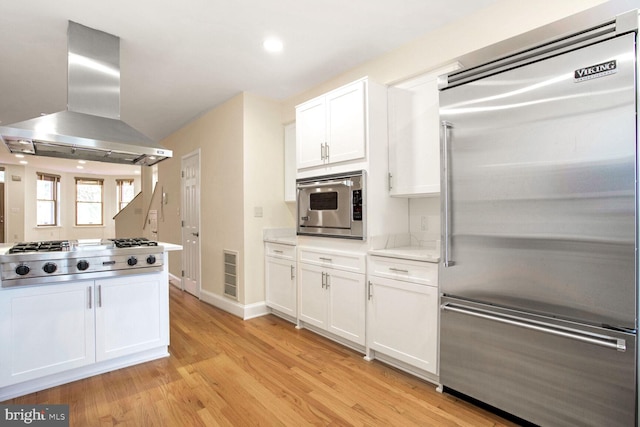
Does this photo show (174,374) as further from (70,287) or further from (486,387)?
(486,387)

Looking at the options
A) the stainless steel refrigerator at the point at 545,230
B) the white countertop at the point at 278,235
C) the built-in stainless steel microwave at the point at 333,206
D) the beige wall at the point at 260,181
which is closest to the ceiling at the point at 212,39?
the beige wall at the point at 260,181

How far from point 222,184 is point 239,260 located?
3.47 feet

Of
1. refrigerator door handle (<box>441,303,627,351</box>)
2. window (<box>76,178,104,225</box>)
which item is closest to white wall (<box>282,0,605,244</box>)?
refrigerator door handle (<box>441,303,627,351</box>)

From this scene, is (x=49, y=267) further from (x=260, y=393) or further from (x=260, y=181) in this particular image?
(x=260, y=181)

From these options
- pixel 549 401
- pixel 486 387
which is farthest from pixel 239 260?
pixel 549 401

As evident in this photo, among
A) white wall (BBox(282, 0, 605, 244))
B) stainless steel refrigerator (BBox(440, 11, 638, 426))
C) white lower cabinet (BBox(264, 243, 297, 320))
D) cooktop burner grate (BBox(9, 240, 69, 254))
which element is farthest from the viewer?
white lower cabinet (BBox(264, 243, 297, 320))

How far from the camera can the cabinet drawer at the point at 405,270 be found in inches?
86.8

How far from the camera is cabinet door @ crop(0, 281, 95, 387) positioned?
82.0 inches

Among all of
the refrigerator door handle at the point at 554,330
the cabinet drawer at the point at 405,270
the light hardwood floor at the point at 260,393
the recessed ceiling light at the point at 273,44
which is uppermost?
the recessed ceiling light at the point at 273,44

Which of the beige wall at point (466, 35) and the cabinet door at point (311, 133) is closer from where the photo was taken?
the beige wall at point (466, 35)

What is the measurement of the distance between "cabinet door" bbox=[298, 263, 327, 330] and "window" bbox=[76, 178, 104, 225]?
36.0 feet

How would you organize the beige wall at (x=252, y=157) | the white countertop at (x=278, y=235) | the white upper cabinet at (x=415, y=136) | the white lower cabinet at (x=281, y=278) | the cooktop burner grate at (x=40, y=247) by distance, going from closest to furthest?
the cooktop burner grate at (x=40, y=247) → the white upper cabinet at (x=415, y=136) → the beige wall at (x=252, y=157) → the white lower cabinet at (x=281, y=278) → the white countertop at (x=278, y=235)

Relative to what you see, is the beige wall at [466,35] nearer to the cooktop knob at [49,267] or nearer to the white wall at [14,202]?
the cooktop knob at [49,267]

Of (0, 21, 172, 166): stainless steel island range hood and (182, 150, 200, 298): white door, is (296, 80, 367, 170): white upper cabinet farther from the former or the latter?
(182, 150, 200, 298): white door
